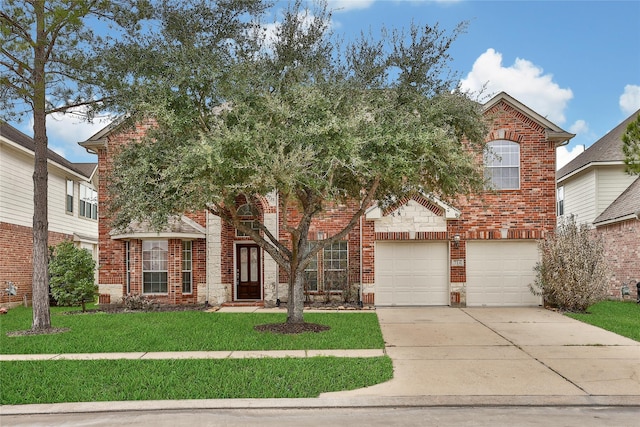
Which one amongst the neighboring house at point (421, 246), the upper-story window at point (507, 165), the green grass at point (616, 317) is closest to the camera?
the green grass at point (616, 317)

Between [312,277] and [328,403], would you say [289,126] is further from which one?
[312,277]

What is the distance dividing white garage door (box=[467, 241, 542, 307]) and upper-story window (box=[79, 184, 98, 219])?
18237 mm

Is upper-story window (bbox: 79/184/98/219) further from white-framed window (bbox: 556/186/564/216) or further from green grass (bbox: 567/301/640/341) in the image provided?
white-framed window (bbox: 556/186/564/216)

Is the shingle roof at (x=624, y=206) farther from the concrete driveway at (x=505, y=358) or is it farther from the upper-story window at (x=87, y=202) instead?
the upper-story window at (x=87, y=202)

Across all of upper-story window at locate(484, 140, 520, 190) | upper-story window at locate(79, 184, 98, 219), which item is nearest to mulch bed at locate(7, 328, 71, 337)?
upper-story window at locate(484, 140, 520, 190)

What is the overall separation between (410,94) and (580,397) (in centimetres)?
717

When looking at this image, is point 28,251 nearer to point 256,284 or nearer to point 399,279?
point 256,284

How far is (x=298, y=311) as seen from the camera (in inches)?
503

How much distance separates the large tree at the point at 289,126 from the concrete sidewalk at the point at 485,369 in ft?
10.1

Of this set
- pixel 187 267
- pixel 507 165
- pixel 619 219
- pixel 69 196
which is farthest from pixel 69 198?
pixel 619 219

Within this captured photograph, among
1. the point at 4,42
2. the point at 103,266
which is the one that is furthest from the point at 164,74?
the point at 103,266

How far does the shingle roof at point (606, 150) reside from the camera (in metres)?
21.8

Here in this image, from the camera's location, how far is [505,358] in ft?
31.4

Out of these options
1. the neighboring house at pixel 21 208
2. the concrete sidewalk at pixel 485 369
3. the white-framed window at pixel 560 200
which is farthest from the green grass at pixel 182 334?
the white-framed window at pixel 560 200
